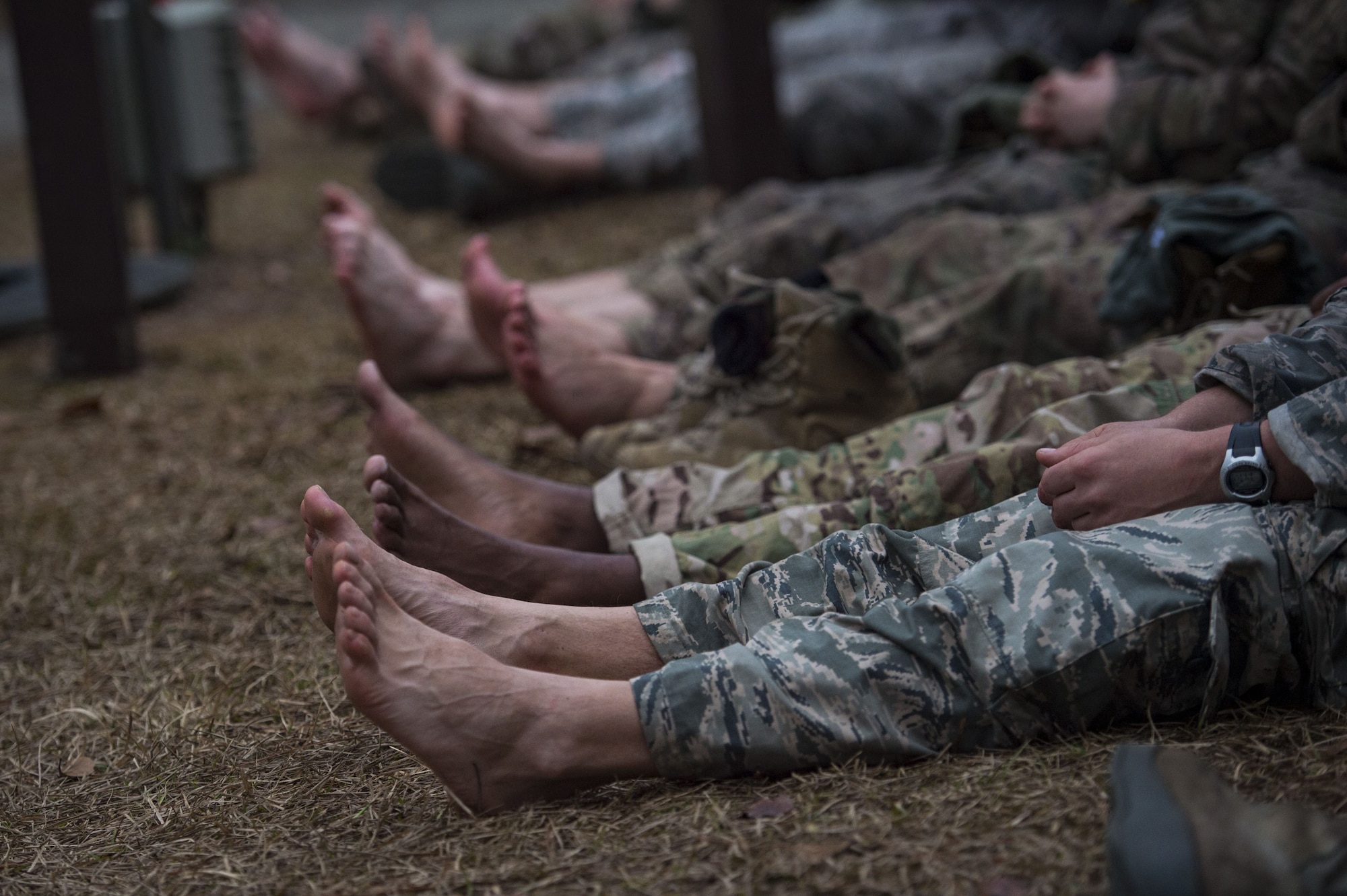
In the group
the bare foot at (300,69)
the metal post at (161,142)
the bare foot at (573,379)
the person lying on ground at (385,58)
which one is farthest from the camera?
the bare foot at (300,69)

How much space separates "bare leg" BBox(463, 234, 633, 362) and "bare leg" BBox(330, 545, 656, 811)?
1.10 metres

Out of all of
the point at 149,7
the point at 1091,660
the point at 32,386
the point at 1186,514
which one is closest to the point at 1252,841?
the point at 1091,660

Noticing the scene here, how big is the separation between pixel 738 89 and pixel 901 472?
8.08 ft

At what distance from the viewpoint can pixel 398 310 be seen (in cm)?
276

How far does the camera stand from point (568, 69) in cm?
627

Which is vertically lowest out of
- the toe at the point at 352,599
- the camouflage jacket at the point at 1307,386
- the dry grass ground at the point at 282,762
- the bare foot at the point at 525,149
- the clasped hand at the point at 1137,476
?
the dry grass ground at the point at 282,762

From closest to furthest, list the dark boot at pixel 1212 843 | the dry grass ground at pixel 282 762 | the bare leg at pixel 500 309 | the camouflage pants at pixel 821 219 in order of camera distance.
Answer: the dark boot at pixel 1212 843 < the dry grass ground at pixel 282 762 < the bare leg at pixel 500 309 < the camouflage pants at pixel 821 219

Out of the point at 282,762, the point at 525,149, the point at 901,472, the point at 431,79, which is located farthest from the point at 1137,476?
the point at 431,79

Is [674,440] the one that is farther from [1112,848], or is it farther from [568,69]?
[568,69]

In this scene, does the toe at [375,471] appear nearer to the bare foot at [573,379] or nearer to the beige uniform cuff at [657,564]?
the beige uniform cuff at [657,564]

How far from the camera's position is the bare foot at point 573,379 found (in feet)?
7.04

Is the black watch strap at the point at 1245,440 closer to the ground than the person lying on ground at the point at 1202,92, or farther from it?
closer to the ground

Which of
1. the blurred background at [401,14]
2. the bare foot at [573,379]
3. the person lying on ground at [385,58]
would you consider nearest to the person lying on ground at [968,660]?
the bare foot at [573,379]

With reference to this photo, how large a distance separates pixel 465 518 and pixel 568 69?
197 inches
